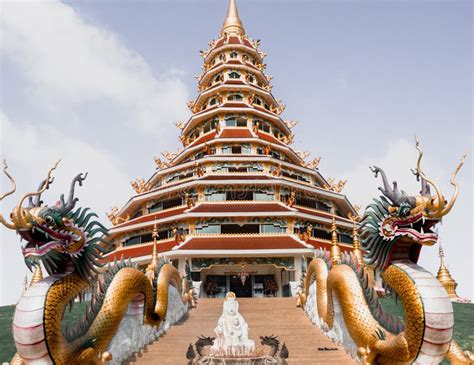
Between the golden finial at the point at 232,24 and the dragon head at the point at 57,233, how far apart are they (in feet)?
102

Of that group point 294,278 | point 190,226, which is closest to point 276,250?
point 294,278

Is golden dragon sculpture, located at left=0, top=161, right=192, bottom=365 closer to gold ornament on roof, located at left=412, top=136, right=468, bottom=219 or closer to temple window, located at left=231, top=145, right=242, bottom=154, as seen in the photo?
gold ornament on roof, located at left=412, top=136, right=468, bottom=219

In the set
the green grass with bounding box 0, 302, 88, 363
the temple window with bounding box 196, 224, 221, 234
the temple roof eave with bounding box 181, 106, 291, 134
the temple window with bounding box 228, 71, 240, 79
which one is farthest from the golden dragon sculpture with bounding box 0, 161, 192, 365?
the temple window with bounding box 228, 71, 240, 79

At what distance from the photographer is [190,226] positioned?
21.7 metres

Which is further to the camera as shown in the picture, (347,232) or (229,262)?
(347,232)

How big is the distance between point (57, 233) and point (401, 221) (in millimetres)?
5192

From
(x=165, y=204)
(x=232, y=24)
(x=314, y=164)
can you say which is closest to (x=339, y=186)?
(x=314, y=164)

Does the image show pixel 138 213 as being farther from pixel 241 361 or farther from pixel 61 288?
pixel 61 288

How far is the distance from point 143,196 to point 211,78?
469 inches

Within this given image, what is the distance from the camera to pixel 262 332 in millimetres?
12039

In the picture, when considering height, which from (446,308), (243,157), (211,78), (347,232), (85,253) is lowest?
(446,308)

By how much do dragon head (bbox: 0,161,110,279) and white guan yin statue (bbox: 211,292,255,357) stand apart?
3487 mm

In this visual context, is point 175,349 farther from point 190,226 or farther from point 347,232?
point 347,232

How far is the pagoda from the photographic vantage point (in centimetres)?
2036
